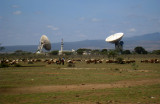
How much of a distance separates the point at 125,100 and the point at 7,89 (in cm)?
788

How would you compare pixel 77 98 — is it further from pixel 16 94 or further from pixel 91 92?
pixel 16 94

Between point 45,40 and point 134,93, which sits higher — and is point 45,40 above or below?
above

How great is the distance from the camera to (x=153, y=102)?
1269 cm

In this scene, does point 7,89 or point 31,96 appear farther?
point 7,89

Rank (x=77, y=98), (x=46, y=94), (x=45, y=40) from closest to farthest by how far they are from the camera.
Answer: (x=77, y=98) < (x=46, y=94) < (x=45, y=40)

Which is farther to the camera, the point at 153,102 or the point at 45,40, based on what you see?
the point at 45,40

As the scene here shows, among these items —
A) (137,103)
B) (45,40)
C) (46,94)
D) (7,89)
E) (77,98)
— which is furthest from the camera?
(45,40)

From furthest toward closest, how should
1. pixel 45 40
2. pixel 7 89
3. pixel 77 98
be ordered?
pixel 45 40
pixel 7 89
pixel 77 98

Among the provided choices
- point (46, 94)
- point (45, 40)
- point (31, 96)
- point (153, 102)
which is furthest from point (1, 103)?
point (45, 40)

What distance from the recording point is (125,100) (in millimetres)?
13227

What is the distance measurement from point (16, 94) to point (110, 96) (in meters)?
5.35

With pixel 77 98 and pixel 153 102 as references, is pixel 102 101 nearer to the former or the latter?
pixel 77 98

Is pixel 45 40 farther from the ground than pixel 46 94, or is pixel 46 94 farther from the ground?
pixel 45 40

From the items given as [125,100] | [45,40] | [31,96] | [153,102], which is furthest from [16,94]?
[45,40]
